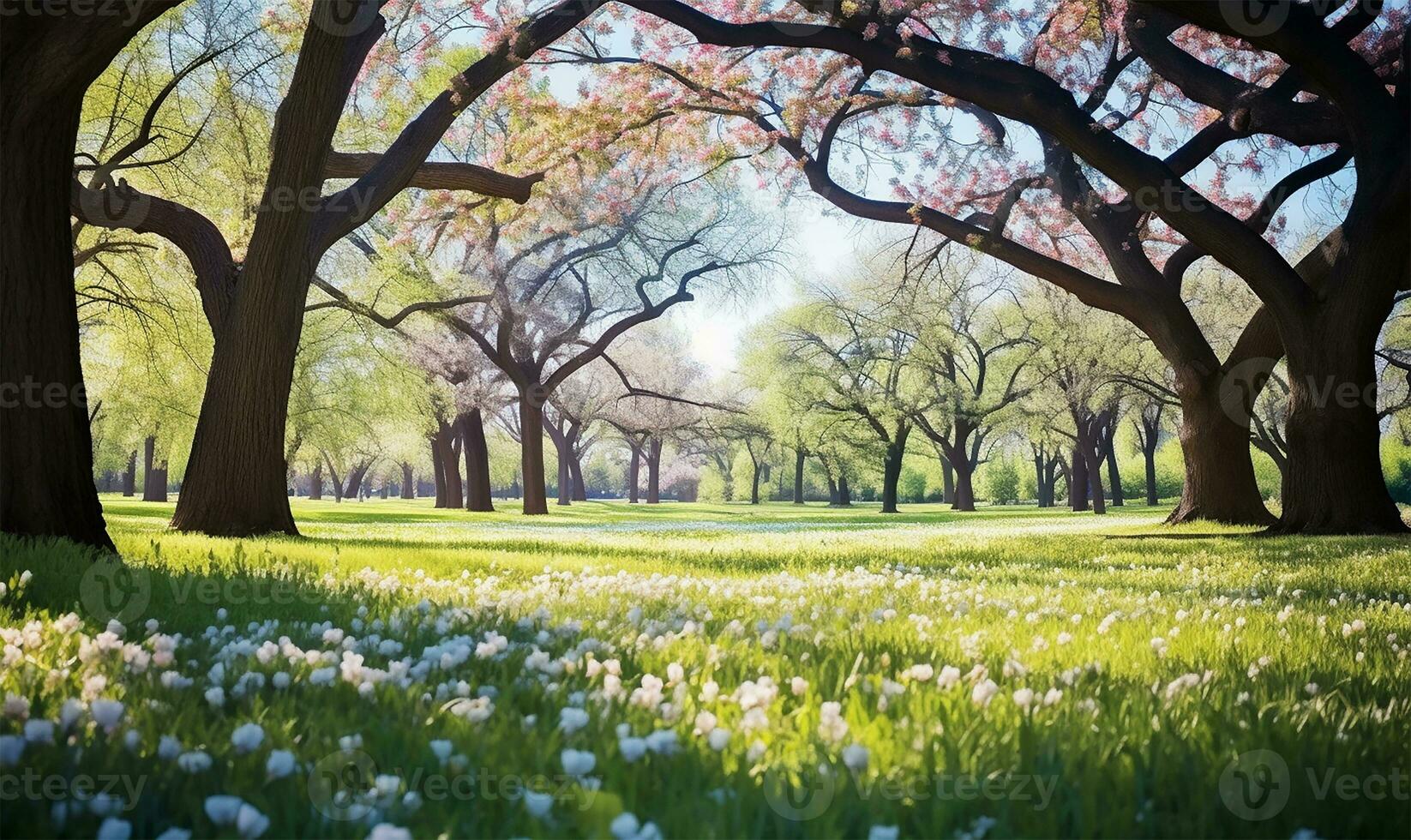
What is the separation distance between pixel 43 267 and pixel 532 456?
26379 mm

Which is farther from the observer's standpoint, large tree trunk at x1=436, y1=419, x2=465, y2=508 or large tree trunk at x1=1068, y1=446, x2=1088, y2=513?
large tree trunk at x1=1068, y1=446, x2=1088, y2=513

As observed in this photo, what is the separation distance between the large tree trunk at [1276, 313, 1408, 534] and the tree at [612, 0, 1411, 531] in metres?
0.03

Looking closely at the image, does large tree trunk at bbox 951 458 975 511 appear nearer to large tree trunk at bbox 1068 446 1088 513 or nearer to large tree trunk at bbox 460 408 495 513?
large tree trunk at bbox 1068 446 1088 513

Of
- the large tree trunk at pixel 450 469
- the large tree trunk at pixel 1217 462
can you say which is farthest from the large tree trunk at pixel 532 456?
the large tree trunk at pixel 1217 462

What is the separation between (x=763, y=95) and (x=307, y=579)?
14.1 metres

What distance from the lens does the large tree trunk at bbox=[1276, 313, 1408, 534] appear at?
13484 mm

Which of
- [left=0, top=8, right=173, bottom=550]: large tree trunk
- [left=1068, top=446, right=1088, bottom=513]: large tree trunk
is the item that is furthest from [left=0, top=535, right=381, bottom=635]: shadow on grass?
[left=1068, top=446, right=1088, bottom=513]: large tree trunk

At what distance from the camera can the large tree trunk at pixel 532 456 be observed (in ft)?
107

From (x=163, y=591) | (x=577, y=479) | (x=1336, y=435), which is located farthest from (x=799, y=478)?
(x=163, y=591)

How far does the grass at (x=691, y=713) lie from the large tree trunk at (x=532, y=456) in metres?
27.1

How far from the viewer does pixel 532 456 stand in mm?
33594

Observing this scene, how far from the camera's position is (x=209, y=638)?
3834 mm

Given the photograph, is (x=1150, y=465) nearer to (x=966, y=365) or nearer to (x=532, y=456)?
(x=966, y=365)

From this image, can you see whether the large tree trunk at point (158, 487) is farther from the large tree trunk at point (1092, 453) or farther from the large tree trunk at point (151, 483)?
the large tree trunk at point (1092, 453)
